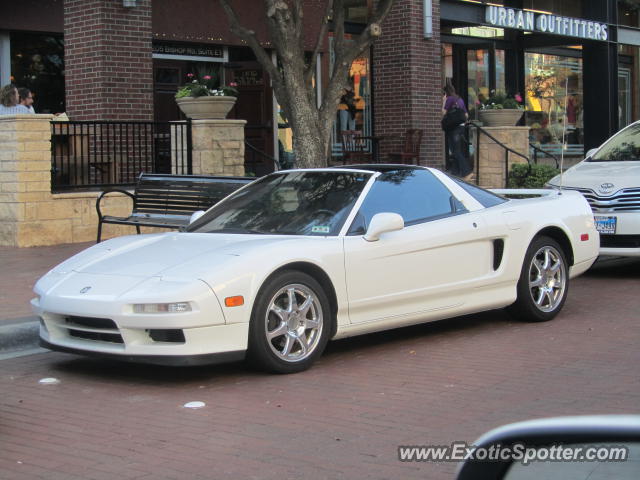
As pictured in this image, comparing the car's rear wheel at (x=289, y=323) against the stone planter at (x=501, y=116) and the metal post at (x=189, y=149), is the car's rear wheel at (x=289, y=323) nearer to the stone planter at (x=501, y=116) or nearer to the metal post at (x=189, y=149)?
the metal post at (x=189, y=149)

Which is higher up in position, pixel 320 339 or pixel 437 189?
→ pixel 437 189

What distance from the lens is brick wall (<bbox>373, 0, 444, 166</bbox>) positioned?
1962cm

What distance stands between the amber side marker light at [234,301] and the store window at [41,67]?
12.2 metres

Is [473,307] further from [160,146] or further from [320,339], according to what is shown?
[160,146]

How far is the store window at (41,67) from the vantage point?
55.9ft

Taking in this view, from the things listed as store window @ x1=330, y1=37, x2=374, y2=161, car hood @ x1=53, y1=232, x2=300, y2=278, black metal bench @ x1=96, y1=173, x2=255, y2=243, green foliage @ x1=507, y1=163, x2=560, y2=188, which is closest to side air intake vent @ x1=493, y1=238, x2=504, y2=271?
car hood @ x1=53, y1=232, x2=300, y2=278

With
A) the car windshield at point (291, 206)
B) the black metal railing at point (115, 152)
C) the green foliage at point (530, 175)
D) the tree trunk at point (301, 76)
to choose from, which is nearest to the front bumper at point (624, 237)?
the tree trunk at point (301, 76)

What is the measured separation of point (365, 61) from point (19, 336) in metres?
15.3

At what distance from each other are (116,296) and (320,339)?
4.77 feet

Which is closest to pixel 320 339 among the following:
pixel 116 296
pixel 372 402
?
pixel 372 402

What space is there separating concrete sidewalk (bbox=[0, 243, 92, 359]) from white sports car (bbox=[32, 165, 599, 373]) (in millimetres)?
905

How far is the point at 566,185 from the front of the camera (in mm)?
11617

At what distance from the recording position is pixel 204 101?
1480cm

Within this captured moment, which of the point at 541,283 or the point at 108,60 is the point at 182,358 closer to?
the point at 541,283
